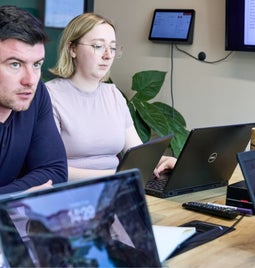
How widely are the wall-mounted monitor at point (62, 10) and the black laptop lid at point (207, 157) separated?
2221 millimetres

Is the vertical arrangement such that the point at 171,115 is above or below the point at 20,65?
below

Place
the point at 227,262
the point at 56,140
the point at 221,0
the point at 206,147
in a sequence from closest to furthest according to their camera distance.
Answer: the point at 227,262 → the point at 206,147 → the point at 56,140 → the point at 221,0

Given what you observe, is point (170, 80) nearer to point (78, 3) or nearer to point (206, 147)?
point (78, 3)

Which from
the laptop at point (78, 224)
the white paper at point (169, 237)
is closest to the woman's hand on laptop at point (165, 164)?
the white paper at point (169, 237)

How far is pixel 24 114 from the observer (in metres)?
1.84

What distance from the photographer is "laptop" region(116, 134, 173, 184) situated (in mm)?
1436

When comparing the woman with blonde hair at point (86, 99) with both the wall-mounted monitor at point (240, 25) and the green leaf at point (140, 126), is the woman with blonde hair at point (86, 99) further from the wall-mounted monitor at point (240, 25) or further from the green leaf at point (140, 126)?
the wall-mounted monitor at point (240, 25)

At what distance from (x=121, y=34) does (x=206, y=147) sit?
2.30 m

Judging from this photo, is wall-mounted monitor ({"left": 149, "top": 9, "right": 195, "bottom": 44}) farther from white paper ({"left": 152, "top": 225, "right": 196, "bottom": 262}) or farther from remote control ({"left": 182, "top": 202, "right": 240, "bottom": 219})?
white paper ({"left": 152, "top": 225, "right": 196, "bottom": 262})

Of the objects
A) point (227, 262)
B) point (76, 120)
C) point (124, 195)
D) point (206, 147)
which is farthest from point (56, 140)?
point (124, 195)

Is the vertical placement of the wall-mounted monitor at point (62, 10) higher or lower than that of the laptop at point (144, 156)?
higher

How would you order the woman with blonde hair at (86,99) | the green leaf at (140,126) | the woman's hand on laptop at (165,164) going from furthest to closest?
1. the green leaf at (140,126)
2. the woman with blonde hair at (86,99)
3. the woman's hand on laptop at (165,164)

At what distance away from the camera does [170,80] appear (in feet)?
11.9

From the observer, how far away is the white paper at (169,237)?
4.15 feet
